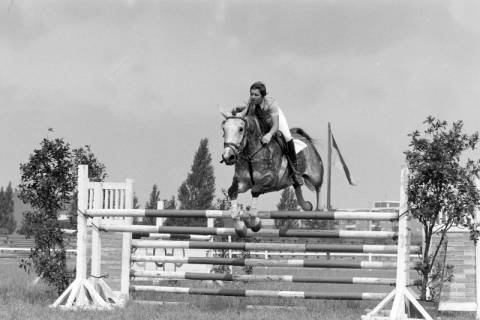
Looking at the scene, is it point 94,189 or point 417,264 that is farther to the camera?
point 94,189

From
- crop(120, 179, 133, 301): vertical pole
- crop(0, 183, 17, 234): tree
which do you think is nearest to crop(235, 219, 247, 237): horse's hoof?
crop(120, 179, 133, 301): vertical pole

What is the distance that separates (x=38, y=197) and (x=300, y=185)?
3.50 m

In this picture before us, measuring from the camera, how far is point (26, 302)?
7.77 metres

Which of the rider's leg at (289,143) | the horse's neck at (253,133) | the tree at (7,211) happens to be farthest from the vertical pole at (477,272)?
the tree at (7,211)

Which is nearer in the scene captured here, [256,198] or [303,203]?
[256,198]

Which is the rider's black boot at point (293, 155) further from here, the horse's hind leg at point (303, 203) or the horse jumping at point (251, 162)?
the horse's hind leg at point (303, 203)

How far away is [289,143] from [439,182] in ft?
5.18

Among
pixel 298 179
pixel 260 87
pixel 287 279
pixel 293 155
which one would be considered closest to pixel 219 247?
pixel 287 279

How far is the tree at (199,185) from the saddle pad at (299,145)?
33233 mm

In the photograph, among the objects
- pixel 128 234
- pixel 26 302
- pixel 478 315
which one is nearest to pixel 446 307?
pixel 478 315

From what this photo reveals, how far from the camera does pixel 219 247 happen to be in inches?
277

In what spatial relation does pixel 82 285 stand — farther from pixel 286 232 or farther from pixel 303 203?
pixel 303 203

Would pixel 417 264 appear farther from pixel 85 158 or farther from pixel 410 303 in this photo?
pixel 85 158

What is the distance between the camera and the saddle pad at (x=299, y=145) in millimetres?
6950
